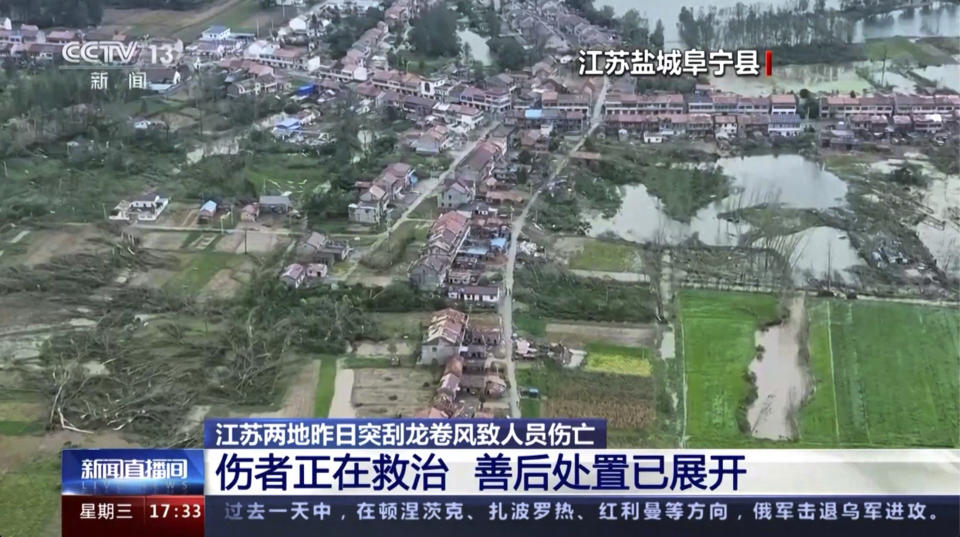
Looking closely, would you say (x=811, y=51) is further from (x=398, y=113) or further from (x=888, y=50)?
(x=398, y=113)

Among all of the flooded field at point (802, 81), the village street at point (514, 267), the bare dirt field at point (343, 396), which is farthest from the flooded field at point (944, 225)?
the bare dirt field at point (343, 396)

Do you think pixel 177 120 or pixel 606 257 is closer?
pixel 606 257

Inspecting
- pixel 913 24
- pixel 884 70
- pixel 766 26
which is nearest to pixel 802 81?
pixel 766 26

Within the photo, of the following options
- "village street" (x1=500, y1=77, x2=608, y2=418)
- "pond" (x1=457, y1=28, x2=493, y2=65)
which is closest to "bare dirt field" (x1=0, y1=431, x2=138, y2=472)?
"village street" (x1=500, y1=77, x2=608, y2=418)

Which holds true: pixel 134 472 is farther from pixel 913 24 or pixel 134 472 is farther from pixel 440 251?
pixel 913 24

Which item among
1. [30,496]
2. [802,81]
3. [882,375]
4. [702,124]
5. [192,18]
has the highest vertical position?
[192,18]

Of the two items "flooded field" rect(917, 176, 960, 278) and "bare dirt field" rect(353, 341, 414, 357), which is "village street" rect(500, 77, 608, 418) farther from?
"flooded field" rect(917, 176, 960, 278)
